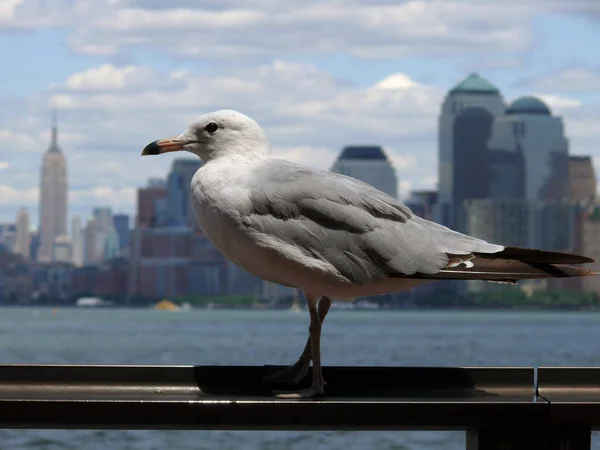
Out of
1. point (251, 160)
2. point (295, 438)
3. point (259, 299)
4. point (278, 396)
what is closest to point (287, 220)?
point (251, 160)

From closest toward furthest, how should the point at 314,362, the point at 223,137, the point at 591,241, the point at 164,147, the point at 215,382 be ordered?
the point at 215,382 → the point at 314,362 → the point at 223,137 → the point at 164,147 → the point at 591,241

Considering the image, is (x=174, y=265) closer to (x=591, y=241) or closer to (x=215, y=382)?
(x=591, y=241)

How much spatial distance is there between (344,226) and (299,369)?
582 millimetres

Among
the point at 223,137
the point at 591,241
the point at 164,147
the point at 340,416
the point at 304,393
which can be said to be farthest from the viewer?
the point at 591,241

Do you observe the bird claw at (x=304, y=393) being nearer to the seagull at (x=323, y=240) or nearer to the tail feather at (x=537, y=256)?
the seagull at (x=323, y=240)

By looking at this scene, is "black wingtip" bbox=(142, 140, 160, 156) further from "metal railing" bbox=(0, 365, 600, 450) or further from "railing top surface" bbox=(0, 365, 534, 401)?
"metal railing" bbox=(0, 365, 600, 450)

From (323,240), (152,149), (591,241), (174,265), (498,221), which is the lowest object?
(323,240)

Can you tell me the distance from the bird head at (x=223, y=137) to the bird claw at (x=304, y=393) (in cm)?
105

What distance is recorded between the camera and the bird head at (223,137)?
519 cm

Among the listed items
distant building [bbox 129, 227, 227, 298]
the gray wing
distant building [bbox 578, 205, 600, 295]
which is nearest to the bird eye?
the gray wing

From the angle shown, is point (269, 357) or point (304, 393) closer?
point (304, 393)

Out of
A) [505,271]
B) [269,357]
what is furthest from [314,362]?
[269,357]

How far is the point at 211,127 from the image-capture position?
17.2 feet

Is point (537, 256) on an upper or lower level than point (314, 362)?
upper
